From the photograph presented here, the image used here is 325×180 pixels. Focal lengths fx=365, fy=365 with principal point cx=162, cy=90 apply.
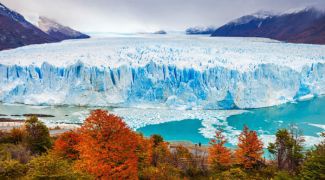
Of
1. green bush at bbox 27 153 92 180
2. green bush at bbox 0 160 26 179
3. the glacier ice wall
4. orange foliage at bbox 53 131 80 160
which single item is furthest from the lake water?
green bush at bbox 27 153 92 180

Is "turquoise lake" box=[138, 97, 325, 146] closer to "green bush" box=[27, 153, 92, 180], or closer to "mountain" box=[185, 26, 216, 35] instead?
"green bush" box=[27, 153, 92, 180]

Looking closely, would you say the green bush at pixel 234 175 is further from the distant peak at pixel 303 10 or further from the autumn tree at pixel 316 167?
the distant peak at pixel 303 10

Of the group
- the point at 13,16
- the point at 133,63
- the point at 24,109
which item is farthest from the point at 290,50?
the point at 13,16

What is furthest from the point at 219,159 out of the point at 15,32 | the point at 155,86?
the point at 15,32

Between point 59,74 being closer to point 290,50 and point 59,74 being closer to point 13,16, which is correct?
point 290,50

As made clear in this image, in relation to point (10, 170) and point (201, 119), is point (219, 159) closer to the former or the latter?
point (10, 170)

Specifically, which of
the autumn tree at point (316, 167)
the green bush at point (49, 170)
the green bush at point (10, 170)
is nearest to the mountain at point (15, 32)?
the green bush at point (10, 170)
